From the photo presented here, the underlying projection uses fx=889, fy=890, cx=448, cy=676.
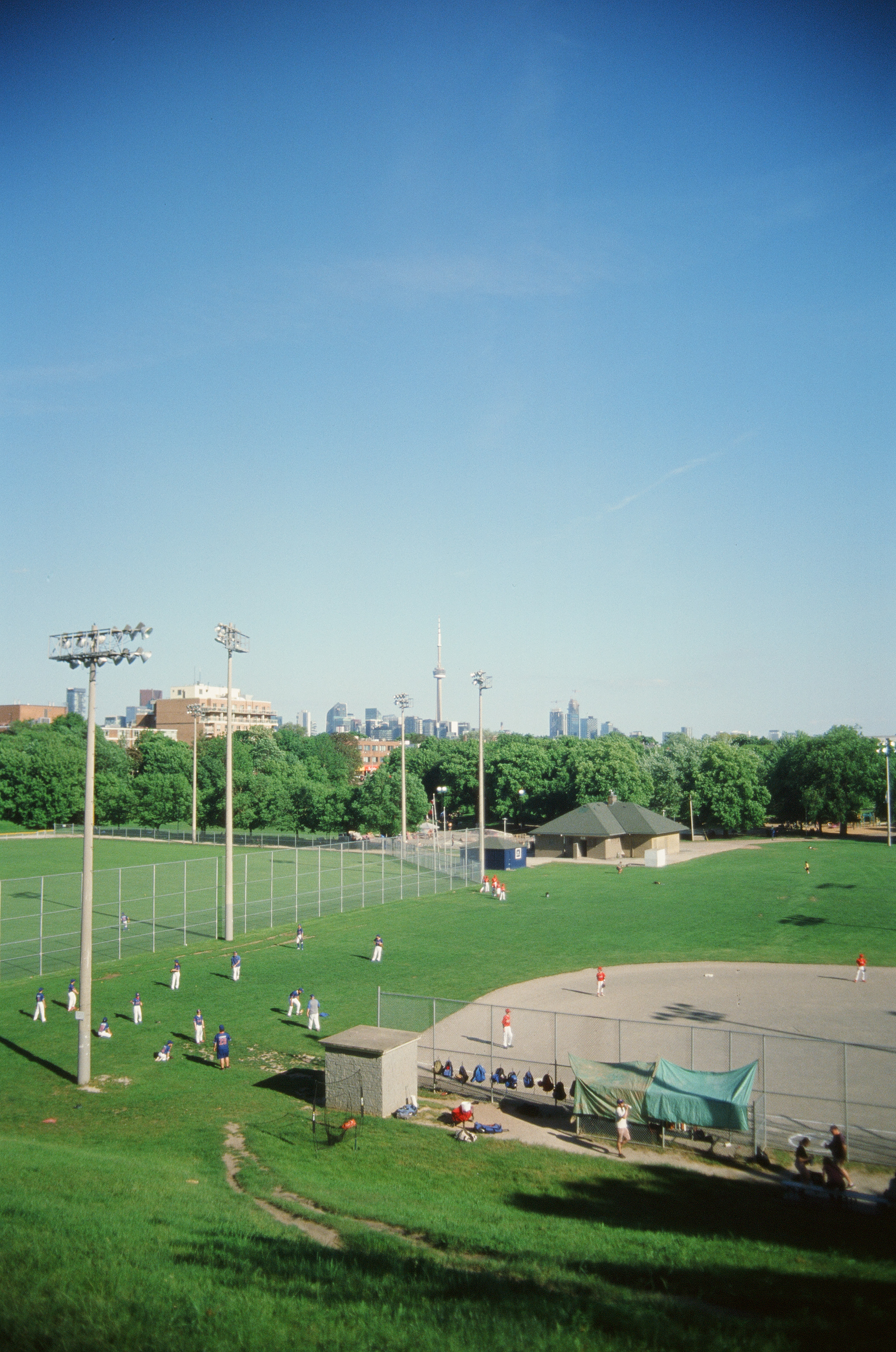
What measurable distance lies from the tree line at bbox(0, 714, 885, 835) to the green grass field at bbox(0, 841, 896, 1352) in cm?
5971

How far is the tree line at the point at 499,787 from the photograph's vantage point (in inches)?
3524

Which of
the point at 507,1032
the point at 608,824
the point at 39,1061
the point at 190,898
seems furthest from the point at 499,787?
the point at 39,1061

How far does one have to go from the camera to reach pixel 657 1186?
1633 centimetres

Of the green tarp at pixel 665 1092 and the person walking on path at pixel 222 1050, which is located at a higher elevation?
the green tarp at pixel 665 1092

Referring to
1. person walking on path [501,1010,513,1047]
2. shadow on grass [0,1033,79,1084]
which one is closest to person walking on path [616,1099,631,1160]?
person walking on path [501,1010,513,1047]

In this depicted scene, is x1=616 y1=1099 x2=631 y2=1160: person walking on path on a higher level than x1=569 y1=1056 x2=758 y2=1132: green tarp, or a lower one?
lower

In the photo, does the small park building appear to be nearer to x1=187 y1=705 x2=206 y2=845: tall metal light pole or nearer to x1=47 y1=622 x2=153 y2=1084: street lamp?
x1=187 y1=705 x2=206 y2=845: tall metal light pole

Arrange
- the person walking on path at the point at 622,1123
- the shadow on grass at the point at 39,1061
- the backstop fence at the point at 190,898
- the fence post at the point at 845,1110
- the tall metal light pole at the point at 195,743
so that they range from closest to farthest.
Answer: the fence post at the point at 845,1110, the person walking on path at the point at 622,1123, the shadow on grass at the point at 39,1061, the backstop fence at the point at 190,898, the tall metal light pole at the point at 195,743

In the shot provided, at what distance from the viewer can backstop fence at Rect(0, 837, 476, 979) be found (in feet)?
134

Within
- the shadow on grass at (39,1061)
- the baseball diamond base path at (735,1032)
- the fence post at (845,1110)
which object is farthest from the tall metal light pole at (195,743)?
the fence post at (845,1110)

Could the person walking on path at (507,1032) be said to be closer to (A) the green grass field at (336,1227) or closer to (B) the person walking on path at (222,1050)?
(A) the green grass field at (336,1227)

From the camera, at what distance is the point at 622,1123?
18.6m

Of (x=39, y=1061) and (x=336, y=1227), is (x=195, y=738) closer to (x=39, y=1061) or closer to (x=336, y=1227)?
(x=39, y=1061)

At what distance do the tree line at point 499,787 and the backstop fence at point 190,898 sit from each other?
19.1m
